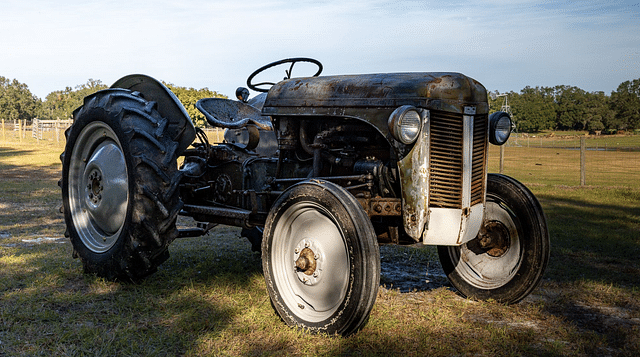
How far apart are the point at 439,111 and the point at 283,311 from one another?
1784 mm

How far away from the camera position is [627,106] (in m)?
59.7

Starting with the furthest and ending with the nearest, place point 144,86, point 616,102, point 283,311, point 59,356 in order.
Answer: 1. point 616,102
2. point 144,86
3. point 283,311
4. point 59,356

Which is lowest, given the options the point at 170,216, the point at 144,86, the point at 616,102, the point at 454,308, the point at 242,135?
the point at 454,308

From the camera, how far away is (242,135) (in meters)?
6.02

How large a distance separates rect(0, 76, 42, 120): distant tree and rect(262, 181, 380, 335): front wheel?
270 feet

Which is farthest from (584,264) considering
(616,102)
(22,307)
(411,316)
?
(616,102)

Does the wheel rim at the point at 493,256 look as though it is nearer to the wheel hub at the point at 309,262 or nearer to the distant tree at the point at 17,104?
the wheel hub at the point at 309,262

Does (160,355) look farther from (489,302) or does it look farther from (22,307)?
(489,302)

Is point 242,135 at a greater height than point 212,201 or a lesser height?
greater

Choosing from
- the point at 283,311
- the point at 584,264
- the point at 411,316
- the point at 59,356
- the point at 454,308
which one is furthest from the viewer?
the point at 584,264

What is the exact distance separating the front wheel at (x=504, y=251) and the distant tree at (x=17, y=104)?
8234 centimetres

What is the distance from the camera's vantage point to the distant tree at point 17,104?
74250mm

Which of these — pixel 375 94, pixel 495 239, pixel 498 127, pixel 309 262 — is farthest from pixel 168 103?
pixel 495 239

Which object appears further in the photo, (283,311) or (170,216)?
(170,216)
